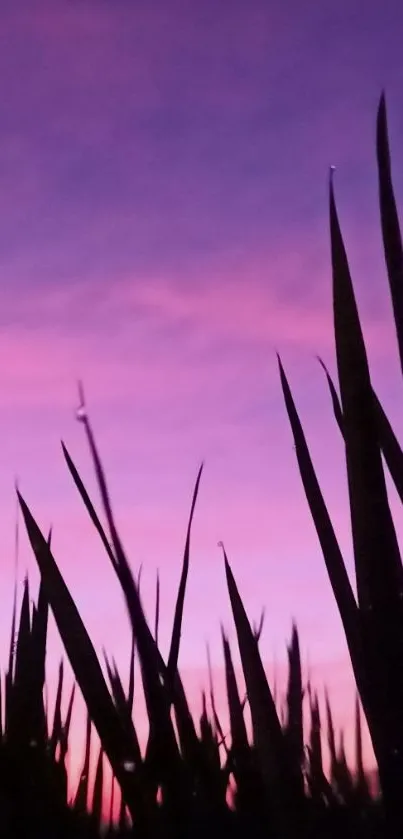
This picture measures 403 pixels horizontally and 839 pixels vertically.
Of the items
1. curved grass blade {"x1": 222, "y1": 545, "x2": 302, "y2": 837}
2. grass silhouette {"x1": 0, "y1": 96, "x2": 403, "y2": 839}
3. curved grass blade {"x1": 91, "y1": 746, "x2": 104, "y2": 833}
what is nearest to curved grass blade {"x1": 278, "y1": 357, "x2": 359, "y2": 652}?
grass silhouette {"x1": 0, "y1": 96, "x2": 403, "y2": 839}

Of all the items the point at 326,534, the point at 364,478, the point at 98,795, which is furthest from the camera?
the point at 98,795

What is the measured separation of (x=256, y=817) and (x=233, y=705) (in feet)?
0.88

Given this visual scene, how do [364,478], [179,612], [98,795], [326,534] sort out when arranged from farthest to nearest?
[98,795] < [179,612] < [326,534] < [364,478]

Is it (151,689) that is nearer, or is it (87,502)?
(151,689)

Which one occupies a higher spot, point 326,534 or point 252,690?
point 326,534

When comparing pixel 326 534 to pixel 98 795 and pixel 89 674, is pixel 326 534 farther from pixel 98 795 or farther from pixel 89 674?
pixel 98 795

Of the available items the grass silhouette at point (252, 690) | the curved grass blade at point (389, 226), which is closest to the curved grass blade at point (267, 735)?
the grass silhouette at point (252, 690)

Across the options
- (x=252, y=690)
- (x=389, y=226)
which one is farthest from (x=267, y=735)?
(x=389, y=226)

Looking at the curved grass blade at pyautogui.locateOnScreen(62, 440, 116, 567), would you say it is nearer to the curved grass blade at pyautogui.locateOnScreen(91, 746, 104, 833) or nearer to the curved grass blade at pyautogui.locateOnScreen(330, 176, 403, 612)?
the curved grass blade at pyautogui.locateOnScreen(330, 176, 403, 612)

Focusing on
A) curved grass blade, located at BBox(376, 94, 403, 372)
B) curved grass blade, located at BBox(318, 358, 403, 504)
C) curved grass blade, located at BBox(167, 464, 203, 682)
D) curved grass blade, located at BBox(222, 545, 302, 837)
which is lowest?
curved grass blade, located at BBox(222, 545, 302, 837)

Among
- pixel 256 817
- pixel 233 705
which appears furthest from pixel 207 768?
pixel 233 705

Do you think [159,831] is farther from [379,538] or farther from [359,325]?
[359,325]

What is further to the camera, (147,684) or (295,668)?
(295,668)

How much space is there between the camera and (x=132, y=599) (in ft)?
2.18
